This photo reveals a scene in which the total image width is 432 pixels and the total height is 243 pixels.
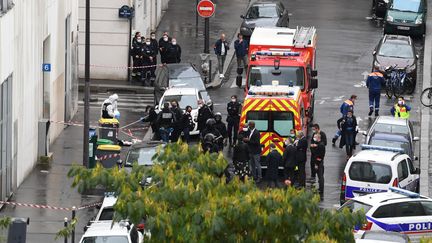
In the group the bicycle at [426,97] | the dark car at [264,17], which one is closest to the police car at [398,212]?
the bicycle at [426,97]

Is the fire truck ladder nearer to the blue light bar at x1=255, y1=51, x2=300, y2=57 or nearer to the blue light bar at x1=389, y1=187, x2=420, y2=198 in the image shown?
the blue light bar at x1=255, y1=51, x2=300, y2=57

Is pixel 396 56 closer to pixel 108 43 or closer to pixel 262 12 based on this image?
pixel 262 12

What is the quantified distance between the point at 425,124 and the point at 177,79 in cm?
722

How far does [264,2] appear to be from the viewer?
182 feet

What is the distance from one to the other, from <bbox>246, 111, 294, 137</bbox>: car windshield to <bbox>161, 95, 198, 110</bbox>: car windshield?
4.50 m

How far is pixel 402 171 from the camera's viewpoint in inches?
1297

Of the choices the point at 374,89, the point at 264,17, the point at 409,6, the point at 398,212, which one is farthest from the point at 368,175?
the point at 409,6

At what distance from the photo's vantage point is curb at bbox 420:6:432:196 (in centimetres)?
3588

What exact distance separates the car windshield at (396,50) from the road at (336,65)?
3.72 feet

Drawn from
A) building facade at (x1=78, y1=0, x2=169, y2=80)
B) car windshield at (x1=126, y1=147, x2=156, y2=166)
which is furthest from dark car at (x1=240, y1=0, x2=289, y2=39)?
car windshield at (x1=126, y1=147, x2=156, y2=166)

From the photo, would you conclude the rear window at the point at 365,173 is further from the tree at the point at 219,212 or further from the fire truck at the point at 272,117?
the tree at the point at 219,212

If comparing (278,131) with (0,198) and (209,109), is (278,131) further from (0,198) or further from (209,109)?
(0,198)

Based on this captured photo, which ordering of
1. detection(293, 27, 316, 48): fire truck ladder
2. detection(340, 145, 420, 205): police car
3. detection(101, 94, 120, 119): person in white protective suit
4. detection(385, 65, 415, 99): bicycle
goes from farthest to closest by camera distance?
1. detection(385, 65, 415, 99): bicycle
2. detection(293, 27, 316, 48): fire truck ladder
3. detection(101, 94, 120, 119): person in white protective suit
4. detection(340, 145, 420, 205): police car

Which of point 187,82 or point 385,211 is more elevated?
point 187,82
